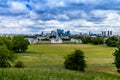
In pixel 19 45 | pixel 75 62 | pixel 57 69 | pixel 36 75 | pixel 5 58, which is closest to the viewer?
pixel 36 75

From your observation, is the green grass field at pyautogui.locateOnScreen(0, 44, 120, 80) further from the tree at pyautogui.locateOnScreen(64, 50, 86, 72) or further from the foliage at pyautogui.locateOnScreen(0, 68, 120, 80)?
the tree at pyautogui.locateOnScreen(64, 50, 86, 72)

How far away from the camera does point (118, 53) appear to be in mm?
62844

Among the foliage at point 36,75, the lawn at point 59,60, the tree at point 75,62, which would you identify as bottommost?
the lawn at point 59,60

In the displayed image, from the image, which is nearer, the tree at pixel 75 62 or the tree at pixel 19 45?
the tree at pixel 75 62

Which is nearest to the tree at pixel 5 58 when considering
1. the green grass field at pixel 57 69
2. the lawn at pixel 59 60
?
the green grass field at pixel 57 69

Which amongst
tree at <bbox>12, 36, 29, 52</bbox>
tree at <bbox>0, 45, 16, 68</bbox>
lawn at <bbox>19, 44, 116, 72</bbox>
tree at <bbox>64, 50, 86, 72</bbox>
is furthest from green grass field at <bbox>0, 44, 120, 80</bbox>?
tree at <bbox>12, 36, 29, 52</bbox>

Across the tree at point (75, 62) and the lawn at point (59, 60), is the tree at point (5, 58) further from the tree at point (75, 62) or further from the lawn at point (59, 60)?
the tree at point (75, 62)

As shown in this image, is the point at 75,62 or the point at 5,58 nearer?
the point at 5,58

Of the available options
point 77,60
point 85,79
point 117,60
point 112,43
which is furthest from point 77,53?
point 112,43

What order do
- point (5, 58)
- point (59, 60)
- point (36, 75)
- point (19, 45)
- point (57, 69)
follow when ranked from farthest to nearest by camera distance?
point (19, 45) → point (59, 60) → point (5, 58) → point (57, 69) → point (36, 75)

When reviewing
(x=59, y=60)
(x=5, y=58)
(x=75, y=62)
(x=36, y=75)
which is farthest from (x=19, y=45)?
(x=36, y=75)

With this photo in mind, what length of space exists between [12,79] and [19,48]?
377ft

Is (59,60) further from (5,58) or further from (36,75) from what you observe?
(36,75)

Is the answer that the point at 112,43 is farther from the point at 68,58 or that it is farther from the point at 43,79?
the point at 43,79
